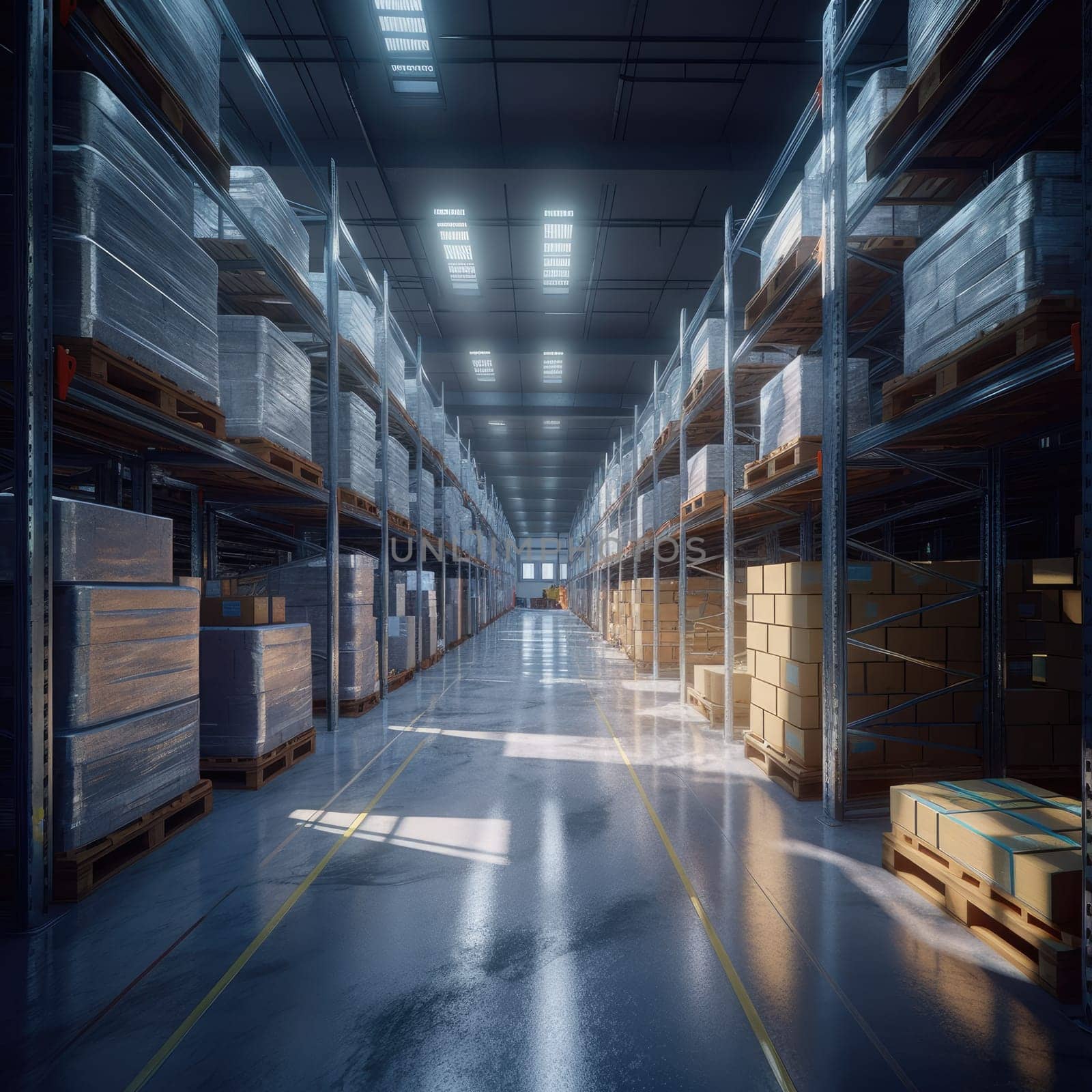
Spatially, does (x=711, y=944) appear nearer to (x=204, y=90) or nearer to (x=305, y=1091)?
(x=305, y=1091)

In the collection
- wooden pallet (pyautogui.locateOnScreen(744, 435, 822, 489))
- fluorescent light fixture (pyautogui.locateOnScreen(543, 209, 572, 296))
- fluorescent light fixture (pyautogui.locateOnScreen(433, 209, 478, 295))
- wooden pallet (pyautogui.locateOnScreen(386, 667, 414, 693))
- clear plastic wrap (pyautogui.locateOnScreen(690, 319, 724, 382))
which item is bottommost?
wooden pallet (pyautogui.locateOnScreen(386, 667, 414, 693))

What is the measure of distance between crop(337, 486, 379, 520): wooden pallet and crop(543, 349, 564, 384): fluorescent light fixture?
6799 mm

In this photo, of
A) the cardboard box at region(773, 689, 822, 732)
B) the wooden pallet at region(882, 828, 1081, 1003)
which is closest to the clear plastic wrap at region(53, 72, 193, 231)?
the cardboard box at region(773, 689, 822, 732)

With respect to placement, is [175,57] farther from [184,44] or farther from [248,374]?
[248,374]

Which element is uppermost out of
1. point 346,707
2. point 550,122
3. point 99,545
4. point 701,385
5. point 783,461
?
point 550,122

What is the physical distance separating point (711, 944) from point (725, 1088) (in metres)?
0.79

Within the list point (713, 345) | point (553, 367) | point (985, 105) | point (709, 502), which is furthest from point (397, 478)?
point (985, 105)

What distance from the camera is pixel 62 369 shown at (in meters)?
2.85

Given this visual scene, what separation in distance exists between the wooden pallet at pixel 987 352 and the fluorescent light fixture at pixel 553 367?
10.4m

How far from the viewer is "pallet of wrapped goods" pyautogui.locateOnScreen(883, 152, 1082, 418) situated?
9.20 feet

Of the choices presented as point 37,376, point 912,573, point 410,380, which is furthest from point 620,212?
point 37,376

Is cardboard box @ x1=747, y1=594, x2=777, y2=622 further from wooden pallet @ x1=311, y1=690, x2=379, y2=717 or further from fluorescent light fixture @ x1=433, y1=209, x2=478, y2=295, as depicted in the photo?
fluorescent light fixture @ x1=433, y1=209, x2=478, y2=295

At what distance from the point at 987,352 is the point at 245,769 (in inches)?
211

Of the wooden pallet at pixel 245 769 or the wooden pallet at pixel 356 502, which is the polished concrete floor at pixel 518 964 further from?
the wooden pallet at pixel 356 502
